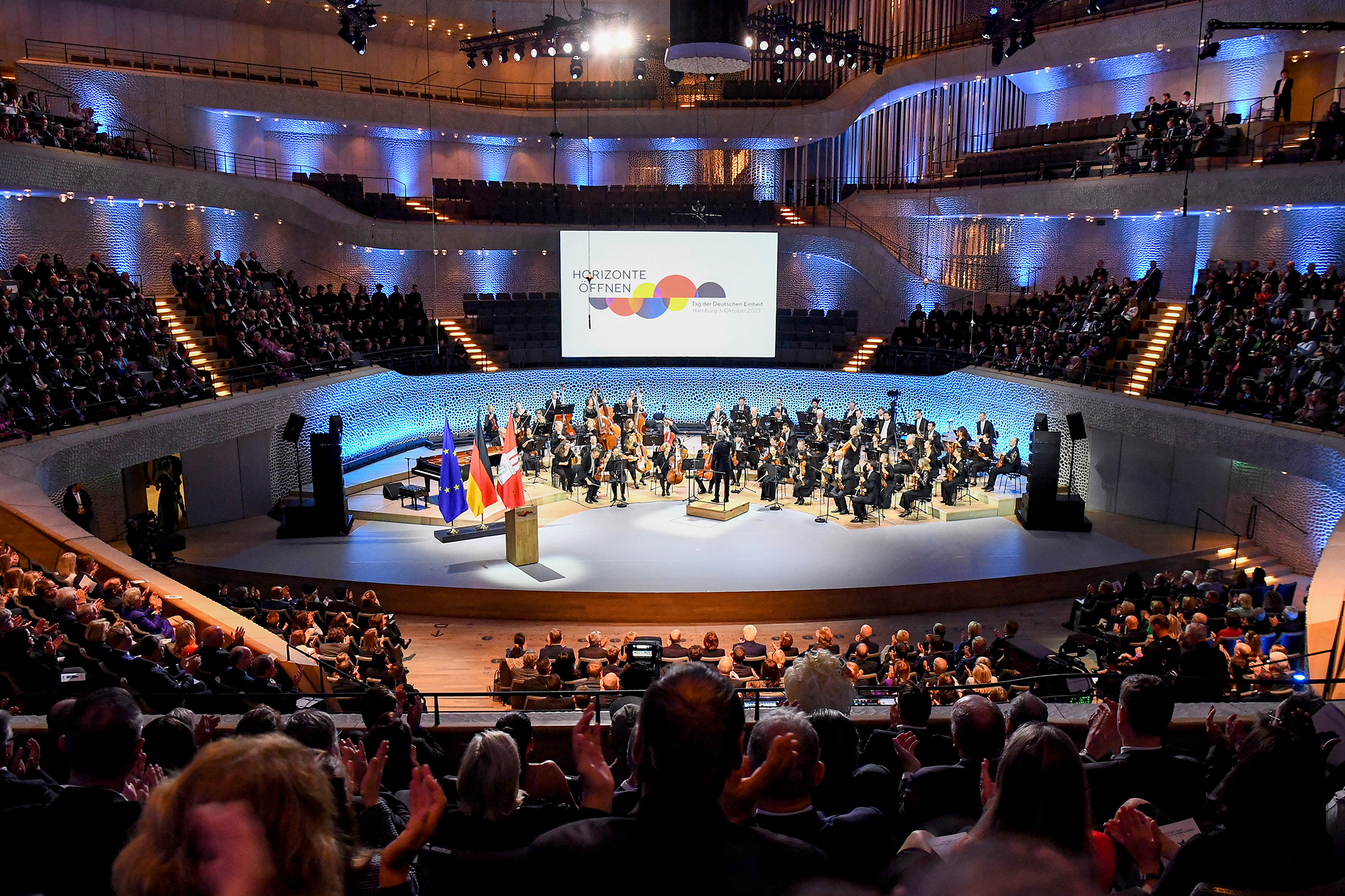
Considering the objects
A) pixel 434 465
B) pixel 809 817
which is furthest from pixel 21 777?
pixel 434 465

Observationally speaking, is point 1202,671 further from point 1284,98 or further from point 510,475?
point 1284,98

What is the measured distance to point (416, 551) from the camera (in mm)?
15523

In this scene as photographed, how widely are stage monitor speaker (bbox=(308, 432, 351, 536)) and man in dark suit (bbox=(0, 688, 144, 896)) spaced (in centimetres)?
1378

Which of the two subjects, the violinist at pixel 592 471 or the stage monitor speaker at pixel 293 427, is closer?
the stage monitor speaker at pixel 293 427

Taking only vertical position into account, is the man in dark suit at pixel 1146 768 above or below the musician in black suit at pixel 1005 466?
above

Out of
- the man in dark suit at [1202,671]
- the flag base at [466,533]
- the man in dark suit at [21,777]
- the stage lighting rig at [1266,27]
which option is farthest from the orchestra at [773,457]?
the man in dark suit at [21,777]

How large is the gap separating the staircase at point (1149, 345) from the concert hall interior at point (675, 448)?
0.52 feet

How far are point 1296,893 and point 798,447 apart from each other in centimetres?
1586

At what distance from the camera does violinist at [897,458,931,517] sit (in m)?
17.1

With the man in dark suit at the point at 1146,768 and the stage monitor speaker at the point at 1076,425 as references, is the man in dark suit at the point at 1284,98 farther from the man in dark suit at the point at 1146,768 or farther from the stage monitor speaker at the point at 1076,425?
the man in dark suit at the point at 1146,768

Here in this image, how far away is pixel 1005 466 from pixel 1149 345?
3.66 metres

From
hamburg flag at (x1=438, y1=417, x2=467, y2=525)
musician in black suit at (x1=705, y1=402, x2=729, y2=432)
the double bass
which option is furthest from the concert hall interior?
musician in black suit at (x1=705, y1=402, x2=729, y2=432)

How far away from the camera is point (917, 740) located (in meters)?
3.99

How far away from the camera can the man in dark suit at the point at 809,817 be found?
280cm
